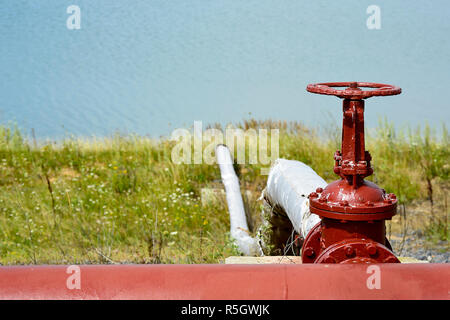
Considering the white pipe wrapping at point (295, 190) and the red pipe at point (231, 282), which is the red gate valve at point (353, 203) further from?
the white pipe wrapping at point (295, 190)

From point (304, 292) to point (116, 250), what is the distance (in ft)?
12.8

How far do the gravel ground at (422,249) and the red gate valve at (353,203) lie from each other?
2.72 meters

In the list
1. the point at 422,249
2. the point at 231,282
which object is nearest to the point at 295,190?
the point at 231,282

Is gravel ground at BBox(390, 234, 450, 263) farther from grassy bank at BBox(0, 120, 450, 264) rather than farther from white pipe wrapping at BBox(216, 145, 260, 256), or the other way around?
white pipe wrapping at BBox(216, 145, 260, 256)

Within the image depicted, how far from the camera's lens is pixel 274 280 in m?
1.24

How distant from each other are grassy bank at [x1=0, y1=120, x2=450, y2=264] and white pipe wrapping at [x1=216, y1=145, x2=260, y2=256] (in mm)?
112

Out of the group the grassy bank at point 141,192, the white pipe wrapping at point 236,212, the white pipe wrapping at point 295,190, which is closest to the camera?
the white pipe wrapping at point 295,190

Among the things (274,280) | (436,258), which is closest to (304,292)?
(274,280)

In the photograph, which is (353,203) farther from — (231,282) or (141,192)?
(141,192)

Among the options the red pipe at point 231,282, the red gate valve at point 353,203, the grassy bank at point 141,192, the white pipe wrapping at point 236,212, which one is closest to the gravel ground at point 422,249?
the grassy bank at point 141,192

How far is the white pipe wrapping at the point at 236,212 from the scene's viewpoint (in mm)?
4418

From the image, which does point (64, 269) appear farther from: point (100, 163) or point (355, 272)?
point (100, 163)

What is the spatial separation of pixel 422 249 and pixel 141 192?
10.1 ft

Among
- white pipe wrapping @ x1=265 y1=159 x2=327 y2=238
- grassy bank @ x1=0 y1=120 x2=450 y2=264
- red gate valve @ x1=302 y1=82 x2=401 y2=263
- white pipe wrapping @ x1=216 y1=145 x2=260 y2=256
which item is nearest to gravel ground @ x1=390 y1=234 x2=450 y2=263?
grassy bank @ x1=0 y1=120 x2=450 y2=264
